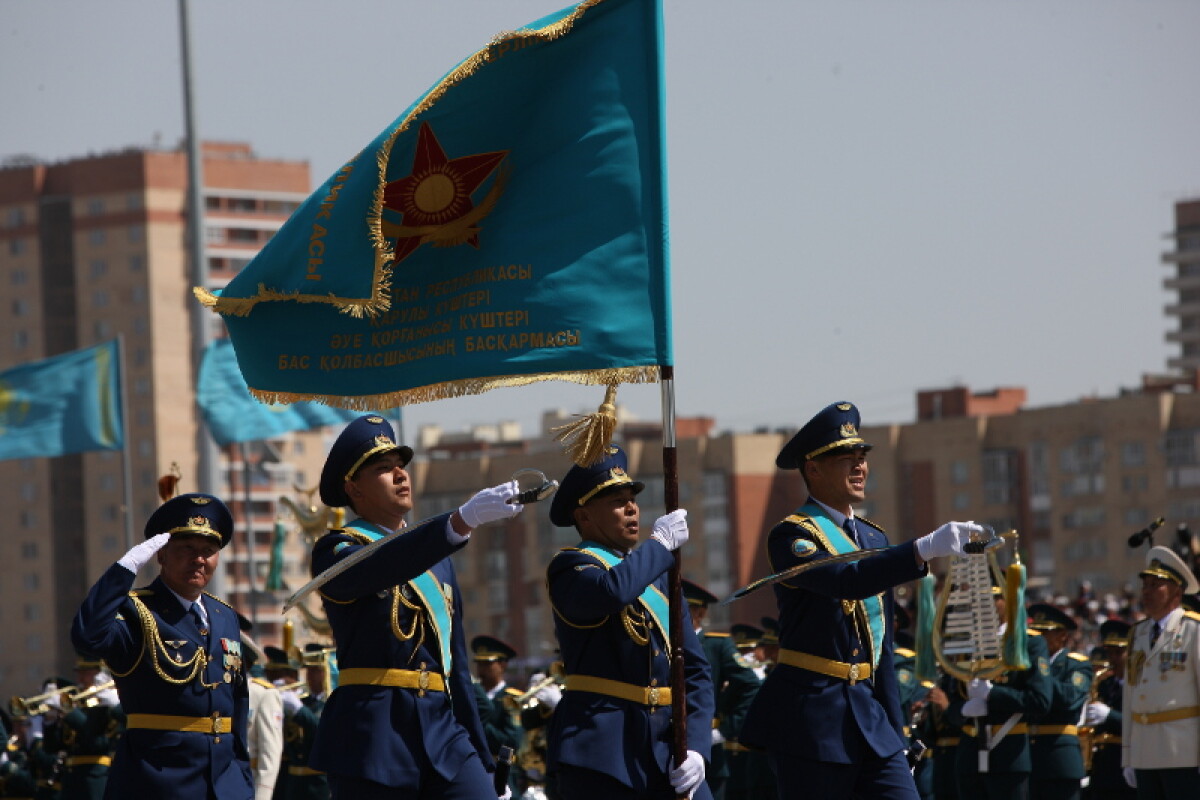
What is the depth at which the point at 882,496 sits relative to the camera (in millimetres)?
100250

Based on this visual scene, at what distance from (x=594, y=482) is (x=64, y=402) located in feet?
73.0

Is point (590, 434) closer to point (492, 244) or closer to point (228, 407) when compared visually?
point (492, 244)

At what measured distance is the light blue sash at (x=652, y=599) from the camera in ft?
29.8

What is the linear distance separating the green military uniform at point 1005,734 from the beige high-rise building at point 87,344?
107 metres

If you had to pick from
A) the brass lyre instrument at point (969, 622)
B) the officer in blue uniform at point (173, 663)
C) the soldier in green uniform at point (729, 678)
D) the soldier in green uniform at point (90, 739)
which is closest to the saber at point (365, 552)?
the officer in blue uniform at point (173, 663)

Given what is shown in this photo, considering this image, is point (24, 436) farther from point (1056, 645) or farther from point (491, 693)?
point (1056, 645)

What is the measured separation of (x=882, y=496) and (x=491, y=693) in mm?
83378

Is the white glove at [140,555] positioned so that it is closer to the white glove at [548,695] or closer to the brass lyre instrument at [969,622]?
the brass lyre instrument at [969,622]

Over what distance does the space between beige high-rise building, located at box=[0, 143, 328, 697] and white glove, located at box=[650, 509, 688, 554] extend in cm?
11335

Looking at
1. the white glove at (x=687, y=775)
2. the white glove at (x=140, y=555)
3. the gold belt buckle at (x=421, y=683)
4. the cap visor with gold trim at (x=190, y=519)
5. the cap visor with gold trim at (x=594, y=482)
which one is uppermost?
the cap visor with gold trim at (x=594, y=482)

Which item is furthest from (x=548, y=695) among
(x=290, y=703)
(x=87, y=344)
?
(x=87, y=344)

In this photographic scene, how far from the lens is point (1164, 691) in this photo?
13586 millimetres

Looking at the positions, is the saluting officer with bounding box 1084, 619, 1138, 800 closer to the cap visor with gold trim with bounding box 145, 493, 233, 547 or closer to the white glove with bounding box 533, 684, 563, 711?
the white glove with bounding box 533, 684, 563, 711

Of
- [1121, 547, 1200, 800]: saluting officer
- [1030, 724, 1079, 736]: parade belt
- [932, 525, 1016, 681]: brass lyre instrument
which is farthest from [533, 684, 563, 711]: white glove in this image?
[932, 525, 1016, 681]: brass lyre instrument
